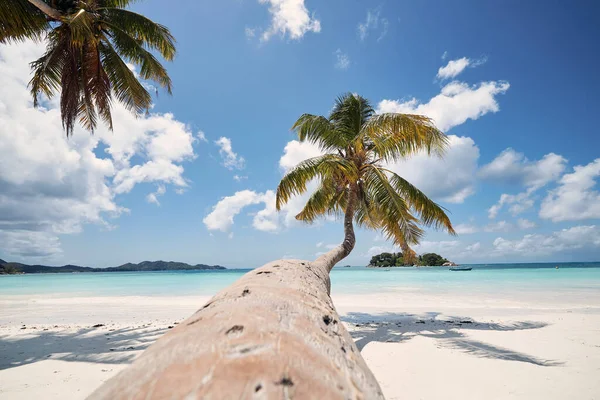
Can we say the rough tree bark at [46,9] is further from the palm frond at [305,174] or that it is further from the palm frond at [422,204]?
the palm frond at [422,204]

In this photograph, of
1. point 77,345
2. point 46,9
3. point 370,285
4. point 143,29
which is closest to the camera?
point 77,345

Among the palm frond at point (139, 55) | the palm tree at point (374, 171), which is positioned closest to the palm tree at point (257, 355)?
the palm tree at point (374, 171)

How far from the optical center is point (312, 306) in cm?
113

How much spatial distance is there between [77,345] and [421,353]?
666 cm

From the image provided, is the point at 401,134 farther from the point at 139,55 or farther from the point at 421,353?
the point at 139,55

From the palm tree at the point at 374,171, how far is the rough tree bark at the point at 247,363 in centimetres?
515

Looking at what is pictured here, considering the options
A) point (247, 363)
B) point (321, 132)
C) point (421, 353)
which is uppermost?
point (321, 132)

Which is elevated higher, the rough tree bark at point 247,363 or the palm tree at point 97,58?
the palm tree at point 97,58

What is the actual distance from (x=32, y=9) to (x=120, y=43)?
6.35 feet

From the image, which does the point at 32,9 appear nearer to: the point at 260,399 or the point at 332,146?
the point at 332,146

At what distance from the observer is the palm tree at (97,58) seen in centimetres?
774

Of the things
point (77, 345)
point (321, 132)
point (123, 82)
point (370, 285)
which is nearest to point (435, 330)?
point (321, 132)

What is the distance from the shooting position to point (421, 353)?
17.1 feet

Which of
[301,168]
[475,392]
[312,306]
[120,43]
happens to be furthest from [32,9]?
[475,392]
